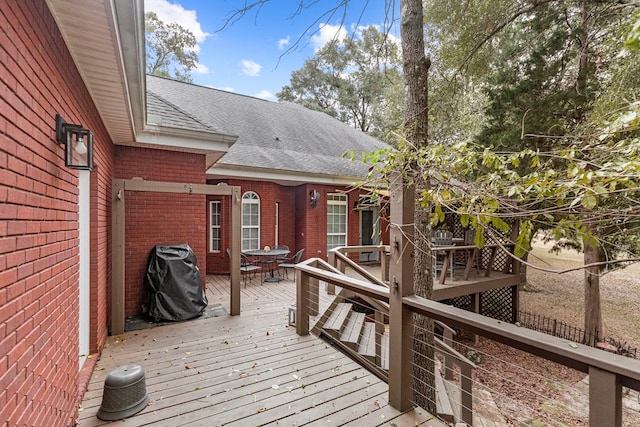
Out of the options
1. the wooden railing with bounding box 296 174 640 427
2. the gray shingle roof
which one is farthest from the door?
the wooden railing with bounding box 296 174 640 427

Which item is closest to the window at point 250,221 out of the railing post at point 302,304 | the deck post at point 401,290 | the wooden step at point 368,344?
the wooden step at point 368,344

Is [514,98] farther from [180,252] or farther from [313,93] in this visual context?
[313,93]

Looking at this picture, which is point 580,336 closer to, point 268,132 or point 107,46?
point 268,132

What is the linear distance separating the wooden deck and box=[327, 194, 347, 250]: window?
6.03m

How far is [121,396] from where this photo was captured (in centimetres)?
263

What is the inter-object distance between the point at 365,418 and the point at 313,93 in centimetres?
2409

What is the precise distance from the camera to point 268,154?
9914mm

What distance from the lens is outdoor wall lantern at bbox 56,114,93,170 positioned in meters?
2.20

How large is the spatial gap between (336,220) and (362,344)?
671cm

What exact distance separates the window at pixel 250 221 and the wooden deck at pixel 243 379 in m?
4.69

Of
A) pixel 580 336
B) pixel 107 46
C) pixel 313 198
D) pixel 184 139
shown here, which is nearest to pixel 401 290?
pixel 107 46

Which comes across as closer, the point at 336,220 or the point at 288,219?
the point at 288,219

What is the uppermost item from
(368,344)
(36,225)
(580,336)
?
(36,225)

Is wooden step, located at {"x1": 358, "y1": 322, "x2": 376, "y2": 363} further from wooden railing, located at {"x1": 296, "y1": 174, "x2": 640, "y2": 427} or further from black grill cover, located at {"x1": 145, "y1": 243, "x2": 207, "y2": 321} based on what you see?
black grill cover, located at {"x1": 145, "y1": 243, "x2": 207, "y2": 321}
